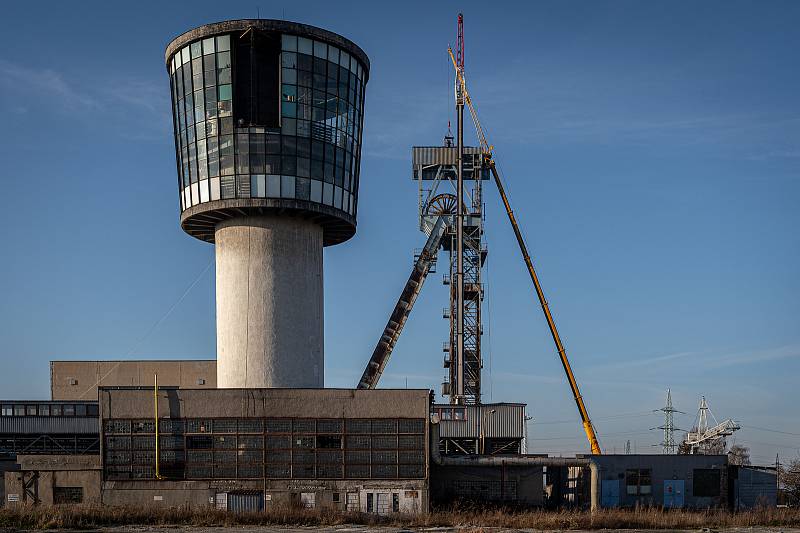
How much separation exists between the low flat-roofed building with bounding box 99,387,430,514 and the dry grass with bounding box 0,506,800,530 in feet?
4.72

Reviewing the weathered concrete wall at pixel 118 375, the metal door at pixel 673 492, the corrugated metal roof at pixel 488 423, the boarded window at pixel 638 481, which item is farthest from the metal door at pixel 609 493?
the weathered concrete wall at pixel 118 375

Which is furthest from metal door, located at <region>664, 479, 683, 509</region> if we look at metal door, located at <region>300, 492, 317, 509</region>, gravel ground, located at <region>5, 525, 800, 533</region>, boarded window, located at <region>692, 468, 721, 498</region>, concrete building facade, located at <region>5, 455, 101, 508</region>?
concrete building facade, located at <region>5, 455, 101, 508</region>

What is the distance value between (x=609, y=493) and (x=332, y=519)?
14452mm

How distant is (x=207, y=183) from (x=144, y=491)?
1588 centimetres

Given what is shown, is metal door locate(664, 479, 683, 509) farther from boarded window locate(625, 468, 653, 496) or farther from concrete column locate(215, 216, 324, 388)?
concrete column locate(215, 216, 324, 388)

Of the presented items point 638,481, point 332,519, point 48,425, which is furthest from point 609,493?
point 48,425

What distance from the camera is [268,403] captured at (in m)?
43.4

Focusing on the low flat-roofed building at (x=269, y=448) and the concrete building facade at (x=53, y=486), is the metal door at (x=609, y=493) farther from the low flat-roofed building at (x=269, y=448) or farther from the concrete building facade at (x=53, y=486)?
the concrete building facade at (x=53, y=486)

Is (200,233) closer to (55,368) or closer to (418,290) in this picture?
(418,290)

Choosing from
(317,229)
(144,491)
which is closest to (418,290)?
(317,229)

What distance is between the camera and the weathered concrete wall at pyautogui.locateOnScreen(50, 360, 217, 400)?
71.8m

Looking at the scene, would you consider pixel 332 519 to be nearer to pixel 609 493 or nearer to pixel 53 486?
pixel 53 486

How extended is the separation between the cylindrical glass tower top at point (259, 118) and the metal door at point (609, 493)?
763 inches

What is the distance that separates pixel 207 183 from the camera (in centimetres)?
4831
